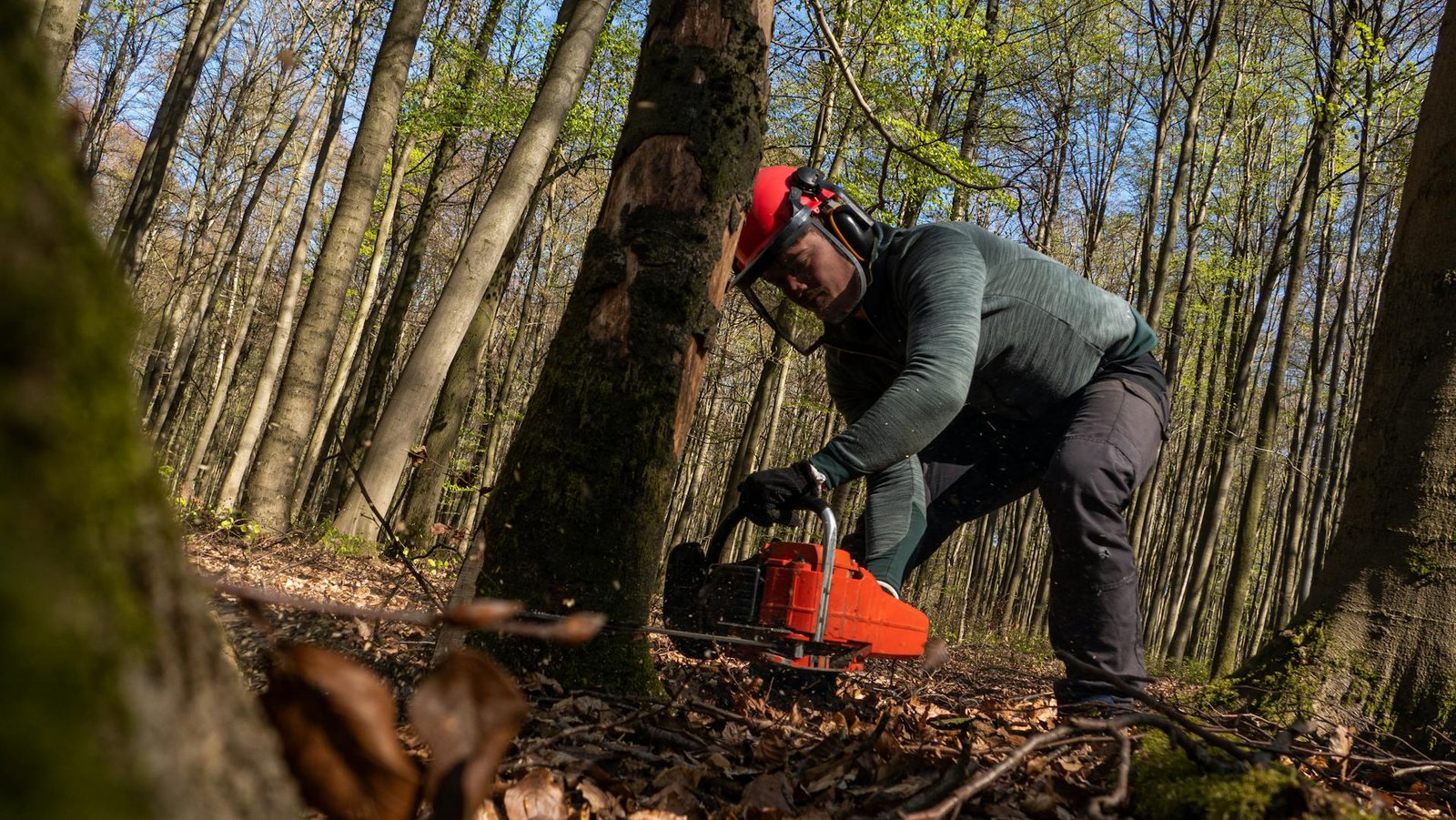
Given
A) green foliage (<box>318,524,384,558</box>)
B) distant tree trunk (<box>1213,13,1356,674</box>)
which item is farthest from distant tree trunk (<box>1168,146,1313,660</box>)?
green foliage (<box>318,524,384,558</box>)

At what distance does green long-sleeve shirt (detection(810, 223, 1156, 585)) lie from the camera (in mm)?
3074

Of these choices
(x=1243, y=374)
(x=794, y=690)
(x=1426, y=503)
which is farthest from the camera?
(x=1243, y=374)

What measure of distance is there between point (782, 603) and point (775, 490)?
54 cm

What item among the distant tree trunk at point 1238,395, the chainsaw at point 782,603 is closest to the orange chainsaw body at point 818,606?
the chainsaw at point 782,603

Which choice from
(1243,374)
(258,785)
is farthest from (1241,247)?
(258,785)

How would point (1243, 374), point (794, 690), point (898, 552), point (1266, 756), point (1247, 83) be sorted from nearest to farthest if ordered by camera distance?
point (1266, 756) < point (794, 690) < point (898, 552) < point (1243, 374) < point (1247, 83)

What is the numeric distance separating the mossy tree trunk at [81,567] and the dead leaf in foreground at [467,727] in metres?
0.17

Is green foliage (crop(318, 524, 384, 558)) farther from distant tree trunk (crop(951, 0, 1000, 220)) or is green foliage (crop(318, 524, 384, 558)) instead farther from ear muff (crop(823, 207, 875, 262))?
distant tree trunk (crop(951, 0, 1000, 220))

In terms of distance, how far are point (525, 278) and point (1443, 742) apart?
26638 mm

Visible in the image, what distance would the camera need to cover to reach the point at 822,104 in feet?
45.5

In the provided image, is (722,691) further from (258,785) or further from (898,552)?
(258,785)

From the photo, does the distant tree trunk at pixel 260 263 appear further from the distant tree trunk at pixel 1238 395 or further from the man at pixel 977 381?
the distant tree trunk at pixel 1238 395

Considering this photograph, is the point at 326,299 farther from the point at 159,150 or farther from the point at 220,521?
the point at 159,150

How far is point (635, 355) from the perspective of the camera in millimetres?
2531
